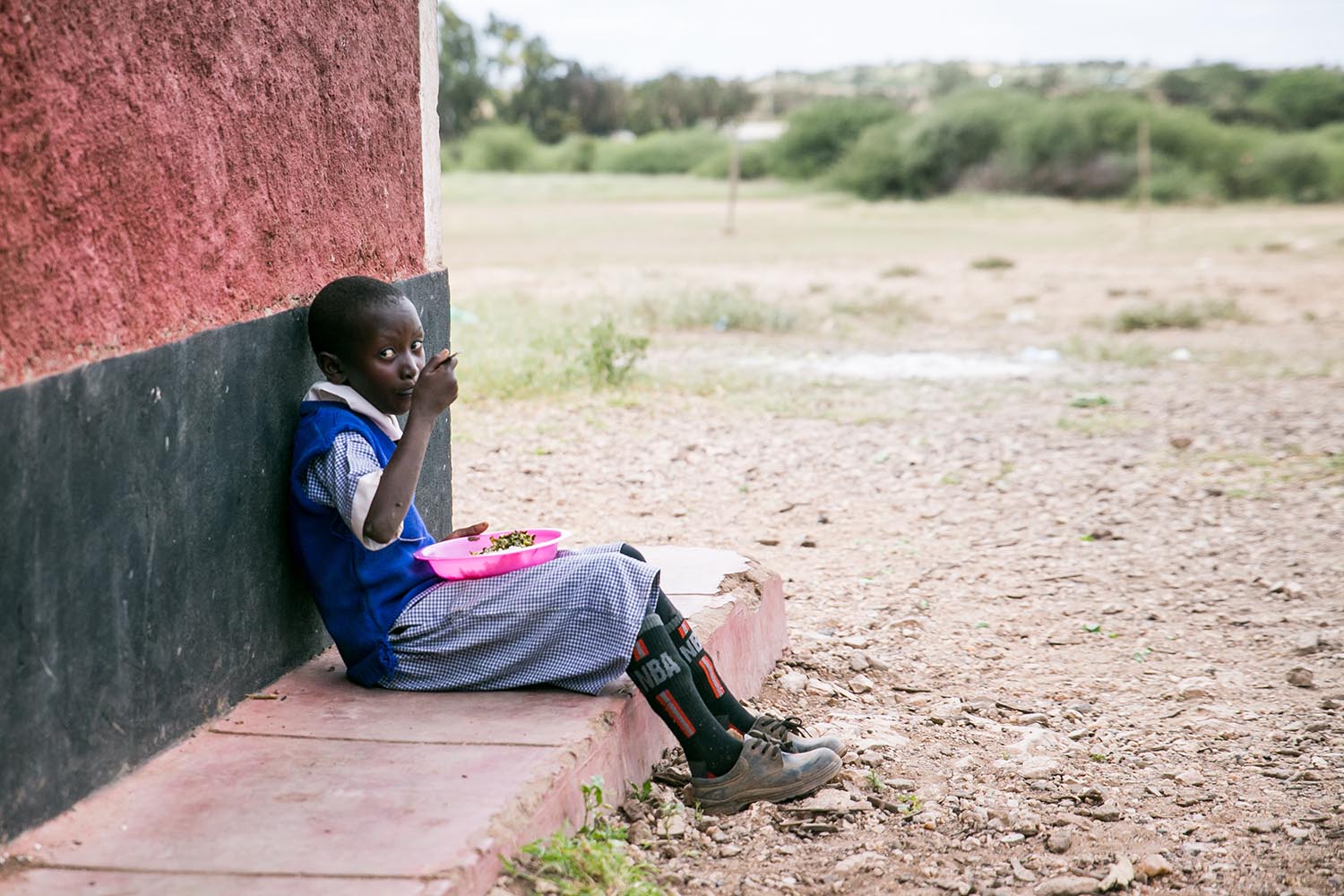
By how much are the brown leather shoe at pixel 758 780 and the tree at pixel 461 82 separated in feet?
182

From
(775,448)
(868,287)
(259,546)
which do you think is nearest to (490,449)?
(775,448)

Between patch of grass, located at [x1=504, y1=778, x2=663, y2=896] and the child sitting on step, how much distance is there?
13.1 inches

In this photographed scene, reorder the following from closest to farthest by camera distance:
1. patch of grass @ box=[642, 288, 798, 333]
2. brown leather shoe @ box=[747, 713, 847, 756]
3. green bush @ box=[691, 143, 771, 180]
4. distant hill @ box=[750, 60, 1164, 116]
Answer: brown leather shoe @ box=[747, 713, 847, 756]
patch of grass @ box=[642, 288, 798, 333]
green bush @ box=[691, 143, 771, 180]
distant hill @ box=[750, 60, 1164, 116]

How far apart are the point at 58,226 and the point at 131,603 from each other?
2.28 feet

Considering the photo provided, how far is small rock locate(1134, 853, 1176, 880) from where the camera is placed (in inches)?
111

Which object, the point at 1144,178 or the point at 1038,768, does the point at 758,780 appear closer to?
the point at 1038,768

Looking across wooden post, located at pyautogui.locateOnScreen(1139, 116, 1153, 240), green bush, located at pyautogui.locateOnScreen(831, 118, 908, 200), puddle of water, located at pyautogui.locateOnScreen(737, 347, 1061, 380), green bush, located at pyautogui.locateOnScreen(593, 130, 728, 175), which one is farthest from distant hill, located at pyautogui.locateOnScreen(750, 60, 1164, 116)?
puddle of water, located at pyautogui.locateOnScreen(737, 347, 1061, 380)

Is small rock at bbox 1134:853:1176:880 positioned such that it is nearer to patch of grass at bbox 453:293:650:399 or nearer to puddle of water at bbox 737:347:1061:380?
patch of grass at bbox 453:293:650:399

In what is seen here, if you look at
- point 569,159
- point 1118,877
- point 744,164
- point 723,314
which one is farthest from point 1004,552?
point 569,159

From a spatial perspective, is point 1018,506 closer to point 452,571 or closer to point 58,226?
point 452,571

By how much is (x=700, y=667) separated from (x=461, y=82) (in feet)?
189

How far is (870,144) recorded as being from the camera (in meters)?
35.7

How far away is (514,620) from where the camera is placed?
3.02m

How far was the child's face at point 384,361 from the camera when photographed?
3049 mm
